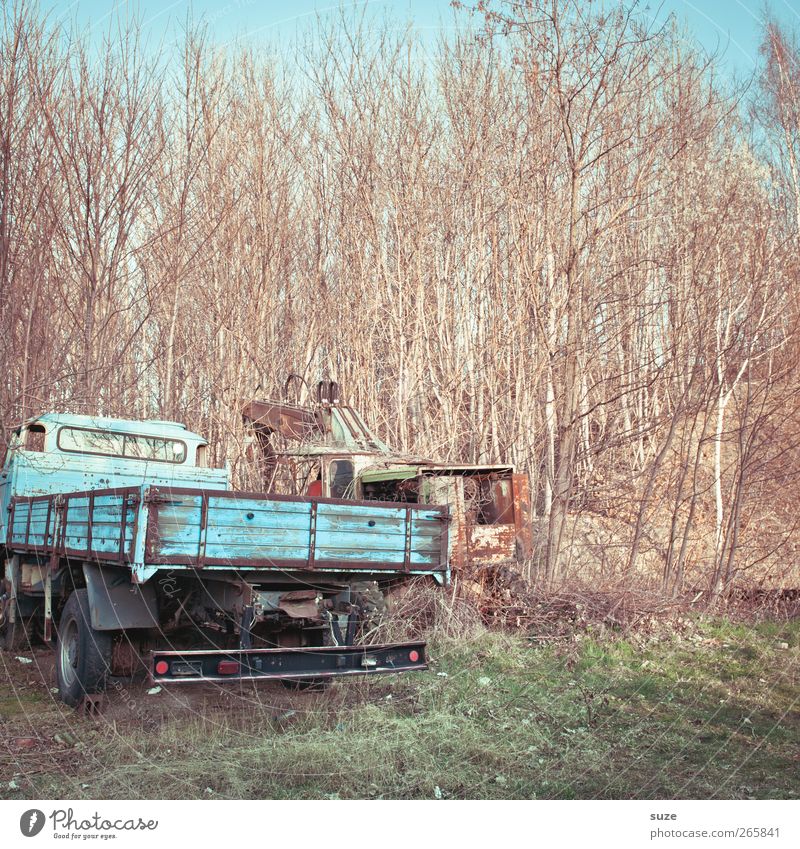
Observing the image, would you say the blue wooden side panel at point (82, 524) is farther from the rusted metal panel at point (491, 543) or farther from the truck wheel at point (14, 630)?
the rusted metal panel at point (491, 543)

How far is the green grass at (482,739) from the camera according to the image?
13.7 feet

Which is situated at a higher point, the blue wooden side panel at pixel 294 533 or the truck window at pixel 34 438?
the truck window at pixel 34 438

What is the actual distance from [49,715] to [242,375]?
950cm

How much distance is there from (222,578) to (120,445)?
3.95m

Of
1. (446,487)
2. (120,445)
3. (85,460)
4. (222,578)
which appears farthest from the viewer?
(120,445)

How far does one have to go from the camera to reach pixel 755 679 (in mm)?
6418

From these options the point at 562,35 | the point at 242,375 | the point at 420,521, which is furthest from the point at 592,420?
the point at 420,521

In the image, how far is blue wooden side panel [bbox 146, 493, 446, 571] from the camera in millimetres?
4938

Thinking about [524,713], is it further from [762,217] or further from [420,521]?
[762,217]

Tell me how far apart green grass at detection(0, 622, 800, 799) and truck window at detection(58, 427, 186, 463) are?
134 inches

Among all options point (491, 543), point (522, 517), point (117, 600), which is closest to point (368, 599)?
point (117, 600)

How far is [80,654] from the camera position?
5684 mm

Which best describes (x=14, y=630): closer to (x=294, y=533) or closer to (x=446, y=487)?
(x=294, y=533)

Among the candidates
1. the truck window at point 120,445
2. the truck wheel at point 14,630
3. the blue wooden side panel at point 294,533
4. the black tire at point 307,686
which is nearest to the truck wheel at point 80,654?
the blue wooden side panel at point 294,533
